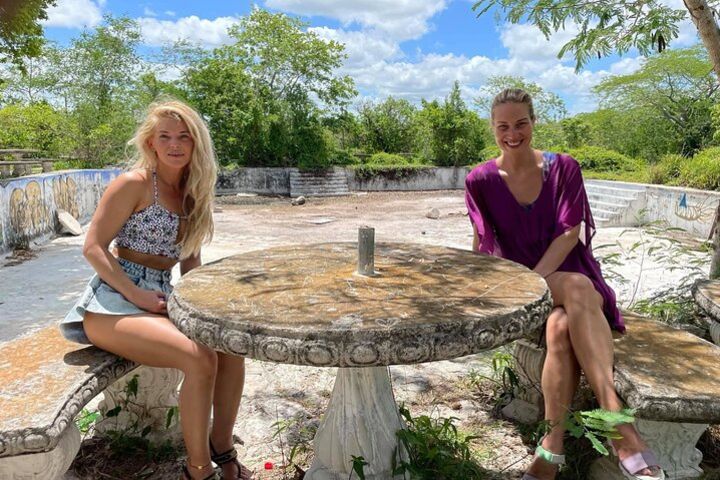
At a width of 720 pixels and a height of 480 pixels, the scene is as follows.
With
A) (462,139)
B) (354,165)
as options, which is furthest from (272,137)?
(462,139)

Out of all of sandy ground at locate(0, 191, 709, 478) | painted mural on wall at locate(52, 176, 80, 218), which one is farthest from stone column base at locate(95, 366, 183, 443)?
painted mural on wall at locate(52, 176, 80, 218)

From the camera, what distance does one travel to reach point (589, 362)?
211 cm

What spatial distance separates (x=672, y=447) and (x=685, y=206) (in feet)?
30.1

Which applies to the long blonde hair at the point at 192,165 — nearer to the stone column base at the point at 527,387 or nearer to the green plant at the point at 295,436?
the green plant at the point at 295,436

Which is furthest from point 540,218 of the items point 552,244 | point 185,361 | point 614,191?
point 614,191

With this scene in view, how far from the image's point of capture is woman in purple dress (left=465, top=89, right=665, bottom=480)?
7.00 feet

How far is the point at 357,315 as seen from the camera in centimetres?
171

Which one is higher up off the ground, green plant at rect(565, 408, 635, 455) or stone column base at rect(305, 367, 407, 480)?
green plant at rect(565, 408, 635, 455)

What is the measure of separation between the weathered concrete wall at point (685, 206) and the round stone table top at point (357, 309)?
7.75 meters

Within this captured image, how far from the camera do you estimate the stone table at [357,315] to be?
5.16ft

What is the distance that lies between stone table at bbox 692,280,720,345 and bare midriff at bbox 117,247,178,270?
2.51m

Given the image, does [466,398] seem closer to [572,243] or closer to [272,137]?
[572,243]

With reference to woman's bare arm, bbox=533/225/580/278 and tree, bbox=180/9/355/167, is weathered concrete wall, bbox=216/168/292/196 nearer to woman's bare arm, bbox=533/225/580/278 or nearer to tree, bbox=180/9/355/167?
tree, bbox=180/9/355/167

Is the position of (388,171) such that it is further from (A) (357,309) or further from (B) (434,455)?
(A) (357,309)
